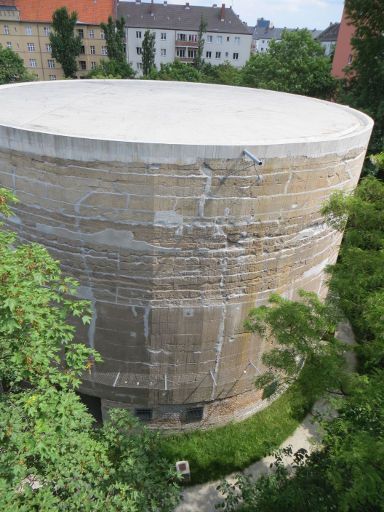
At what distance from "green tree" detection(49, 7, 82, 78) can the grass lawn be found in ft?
151

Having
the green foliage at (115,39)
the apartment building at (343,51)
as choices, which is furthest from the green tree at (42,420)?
the green foliage at (115,39)

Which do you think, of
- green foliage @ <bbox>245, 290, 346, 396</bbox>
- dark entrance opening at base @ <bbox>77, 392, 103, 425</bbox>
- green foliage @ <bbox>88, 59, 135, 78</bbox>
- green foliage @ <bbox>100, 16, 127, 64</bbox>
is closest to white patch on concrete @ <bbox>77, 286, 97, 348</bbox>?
dark entrance opening at base @ <bbox>77, 392, 103, 425</bbox>

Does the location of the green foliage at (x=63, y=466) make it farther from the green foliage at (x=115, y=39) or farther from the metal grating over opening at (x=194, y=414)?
the green foliage at (x=115, y=39)

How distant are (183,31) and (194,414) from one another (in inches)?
2312

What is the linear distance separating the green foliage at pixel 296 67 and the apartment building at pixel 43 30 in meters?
33.0

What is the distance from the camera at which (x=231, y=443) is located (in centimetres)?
988

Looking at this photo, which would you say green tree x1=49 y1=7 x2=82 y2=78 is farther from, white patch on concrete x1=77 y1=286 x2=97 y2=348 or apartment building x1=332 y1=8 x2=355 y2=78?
white patch on concrete x1=77 y1=286 x2=97 y2=348

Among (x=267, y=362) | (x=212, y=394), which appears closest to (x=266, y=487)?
(x=267, y=362)

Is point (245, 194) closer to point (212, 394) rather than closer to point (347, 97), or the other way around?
point (212, 394)

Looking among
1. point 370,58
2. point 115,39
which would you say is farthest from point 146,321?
point 115,39

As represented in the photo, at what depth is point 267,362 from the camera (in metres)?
7.32

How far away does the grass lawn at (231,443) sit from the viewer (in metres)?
9.38

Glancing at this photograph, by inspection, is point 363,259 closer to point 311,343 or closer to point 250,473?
point 311,343

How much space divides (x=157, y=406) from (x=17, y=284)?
644 cm
